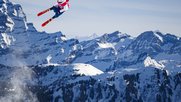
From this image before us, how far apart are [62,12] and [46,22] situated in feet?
23.5

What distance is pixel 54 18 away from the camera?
10412 cm

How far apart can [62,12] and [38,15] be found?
6.28 metres

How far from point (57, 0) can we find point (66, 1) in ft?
8.13

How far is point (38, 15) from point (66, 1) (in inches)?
319

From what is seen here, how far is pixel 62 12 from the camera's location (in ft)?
334

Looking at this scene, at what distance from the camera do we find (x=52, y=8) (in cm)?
10081

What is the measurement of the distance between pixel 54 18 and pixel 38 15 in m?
5.73

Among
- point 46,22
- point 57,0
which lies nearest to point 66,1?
point 57,0

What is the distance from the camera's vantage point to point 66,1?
101750mm

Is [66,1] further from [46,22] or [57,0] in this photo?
[46,22]

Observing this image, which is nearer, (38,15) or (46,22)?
(38,15)
